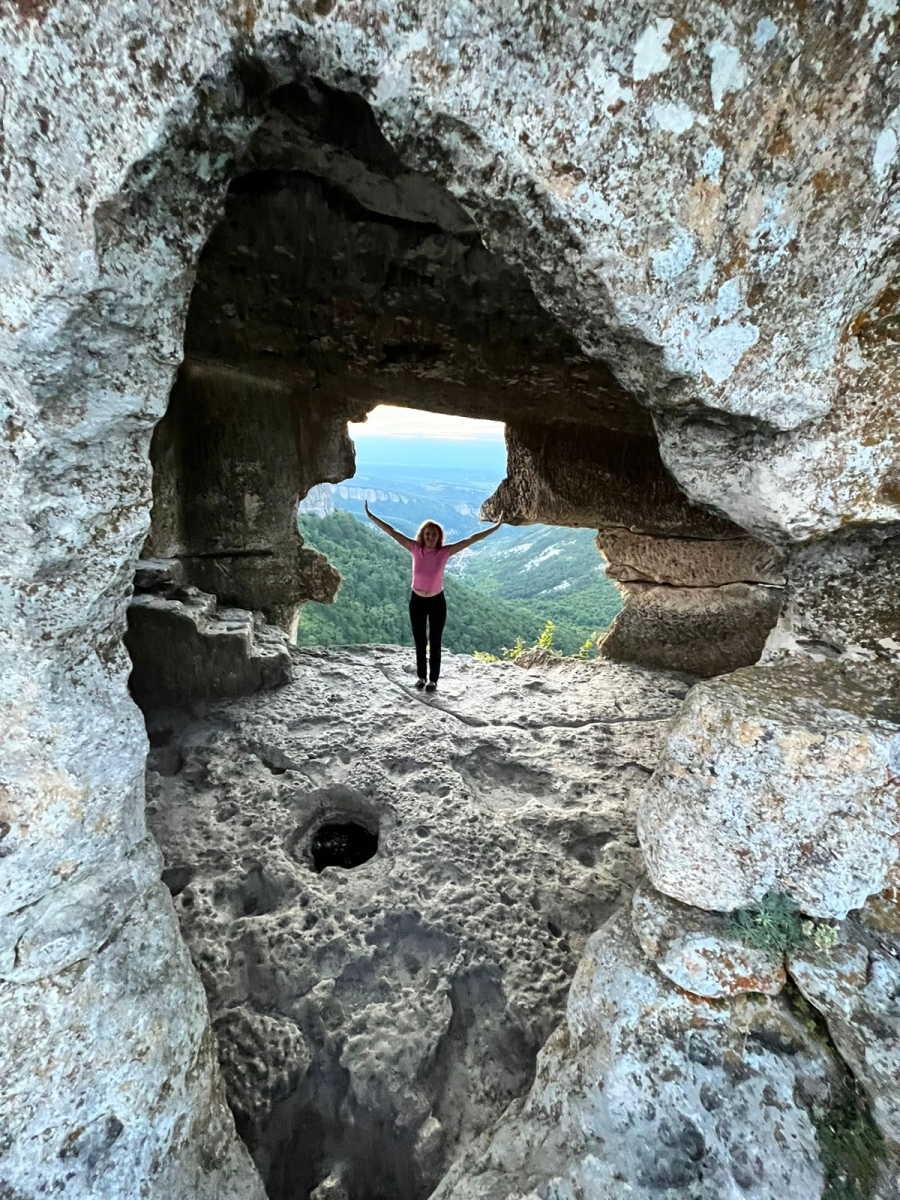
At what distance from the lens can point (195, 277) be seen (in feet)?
5.32

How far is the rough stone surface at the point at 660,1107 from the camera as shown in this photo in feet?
4.86

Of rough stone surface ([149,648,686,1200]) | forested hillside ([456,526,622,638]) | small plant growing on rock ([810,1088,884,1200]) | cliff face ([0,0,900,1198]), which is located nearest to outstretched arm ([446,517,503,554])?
rough stone surface ([149,648,686,1200])

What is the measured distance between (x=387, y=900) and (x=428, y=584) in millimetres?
2160

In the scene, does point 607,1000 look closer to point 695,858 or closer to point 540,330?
point 695,858

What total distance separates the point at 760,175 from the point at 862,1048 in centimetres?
221

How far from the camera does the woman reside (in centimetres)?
396

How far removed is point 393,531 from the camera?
4.12m

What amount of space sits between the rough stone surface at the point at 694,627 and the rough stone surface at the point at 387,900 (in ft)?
3.17

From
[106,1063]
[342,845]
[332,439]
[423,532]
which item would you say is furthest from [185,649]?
[106,1063]

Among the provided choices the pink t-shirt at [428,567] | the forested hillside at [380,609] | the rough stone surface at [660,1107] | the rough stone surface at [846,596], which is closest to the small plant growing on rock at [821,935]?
the rough stone surface at [660,1107]

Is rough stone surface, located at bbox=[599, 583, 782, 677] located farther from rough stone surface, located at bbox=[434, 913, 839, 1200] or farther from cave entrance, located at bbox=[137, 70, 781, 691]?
rough stone surface, located at bbox=[434, 913, 839, 1200]

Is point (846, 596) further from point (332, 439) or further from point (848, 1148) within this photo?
point (332, 439)

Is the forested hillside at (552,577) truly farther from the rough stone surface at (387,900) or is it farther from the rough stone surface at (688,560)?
the rough stone surface at (387,900)

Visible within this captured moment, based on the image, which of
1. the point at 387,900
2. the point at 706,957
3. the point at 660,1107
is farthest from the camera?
the point at 387,900
